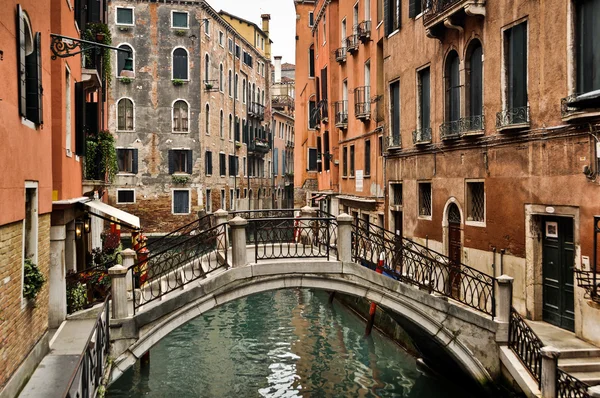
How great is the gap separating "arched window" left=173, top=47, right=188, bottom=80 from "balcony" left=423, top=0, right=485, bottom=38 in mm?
24439

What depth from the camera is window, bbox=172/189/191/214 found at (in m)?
37.6

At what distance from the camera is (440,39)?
15.0 meters

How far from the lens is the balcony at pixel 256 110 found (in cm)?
4987

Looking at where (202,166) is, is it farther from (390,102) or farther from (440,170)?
(440,170)

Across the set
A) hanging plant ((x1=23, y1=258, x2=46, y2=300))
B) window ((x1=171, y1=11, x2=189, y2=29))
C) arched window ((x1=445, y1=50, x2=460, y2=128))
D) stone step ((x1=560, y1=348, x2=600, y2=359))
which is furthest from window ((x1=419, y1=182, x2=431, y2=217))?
window ((x1=171, y1=11, x2=189, y2=29))

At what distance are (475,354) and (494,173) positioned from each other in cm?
367

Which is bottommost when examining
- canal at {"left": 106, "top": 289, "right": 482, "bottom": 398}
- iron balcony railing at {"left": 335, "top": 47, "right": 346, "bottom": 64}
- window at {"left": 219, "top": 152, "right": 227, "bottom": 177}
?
canal at {"left": 106, "top": 289, "right": 482, "bottom": 398}

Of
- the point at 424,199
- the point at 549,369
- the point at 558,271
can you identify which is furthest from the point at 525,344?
the point at 424,199

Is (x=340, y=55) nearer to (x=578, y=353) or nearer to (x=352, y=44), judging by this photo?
(x=352, y=44)

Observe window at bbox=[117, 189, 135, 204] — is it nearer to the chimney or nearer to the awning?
the awning

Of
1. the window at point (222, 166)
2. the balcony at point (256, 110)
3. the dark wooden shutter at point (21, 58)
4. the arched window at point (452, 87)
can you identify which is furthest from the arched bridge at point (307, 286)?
the balcony at point (256, 110)

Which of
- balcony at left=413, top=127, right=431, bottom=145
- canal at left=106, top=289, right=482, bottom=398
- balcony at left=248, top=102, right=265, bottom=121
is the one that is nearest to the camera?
canal at left=106, top=289, right=482, bottom=398

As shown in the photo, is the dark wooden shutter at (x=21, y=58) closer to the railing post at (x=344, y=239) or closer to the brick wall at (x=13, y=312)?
the brick wall at (x=13, y=312)

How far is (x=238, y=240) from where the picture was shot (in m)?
10.6
